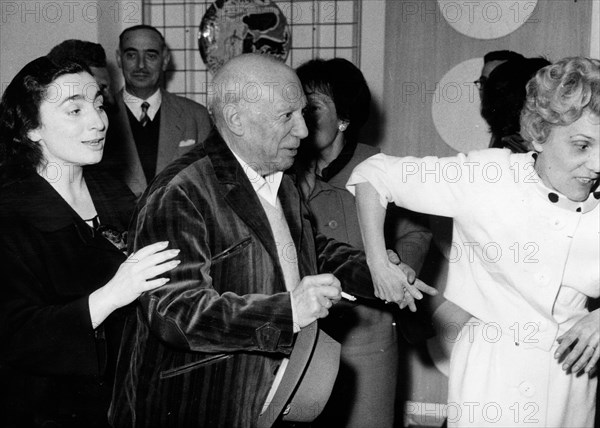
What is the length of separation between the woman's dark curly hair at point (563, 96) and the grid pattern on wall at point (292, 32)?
2.04 meters

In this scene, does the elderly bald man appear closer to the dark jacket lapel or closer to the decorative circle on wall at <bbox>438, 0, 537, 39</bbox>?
the dark jacket lapel

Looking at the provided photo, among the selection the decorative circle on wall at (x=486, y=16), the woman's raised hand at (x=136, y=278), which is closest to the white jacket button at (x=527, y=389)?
the woman's raised hand at (x=136, y=278)

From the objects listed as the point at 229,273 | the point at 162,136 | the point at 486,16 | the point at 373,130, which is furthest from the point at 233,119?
the point at 486,16

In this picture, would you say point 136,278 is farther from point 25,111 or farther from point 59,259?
point 25,111

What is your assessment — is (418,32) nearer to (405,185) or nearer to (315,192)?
(315,192)

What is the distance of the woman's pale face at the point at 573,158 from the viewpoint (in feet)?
5.01

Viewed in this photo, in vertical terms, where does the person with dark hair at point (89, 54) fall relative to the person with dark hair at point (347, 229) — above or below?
above

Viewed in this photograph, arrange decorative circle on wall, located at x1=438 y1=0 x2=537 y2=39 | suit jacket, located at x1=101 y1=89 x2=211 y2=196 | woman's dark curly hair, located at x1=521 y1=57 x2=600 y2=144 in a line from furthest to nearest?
decorative circle on wall, located at x1=438 y1=0 x2=537 y2=39 < suit jacket, located at x1=101 y1=89 x2=211 y2=196 < woman's dark curly hair, located at x1=521 y1=57 x2=600 y2=144

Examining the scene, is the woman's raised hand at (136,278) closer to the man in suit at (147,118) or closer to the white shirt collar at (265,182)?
the white shirt collar at (265,182)

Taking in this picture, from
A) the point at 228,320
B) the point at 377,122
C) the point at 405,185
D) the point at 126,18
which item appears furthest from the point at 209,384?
the point at 126,18

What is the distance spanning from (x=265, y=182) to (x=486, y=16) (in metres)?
2.01

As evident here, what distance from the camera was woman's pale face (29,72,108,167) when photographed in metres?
1.70

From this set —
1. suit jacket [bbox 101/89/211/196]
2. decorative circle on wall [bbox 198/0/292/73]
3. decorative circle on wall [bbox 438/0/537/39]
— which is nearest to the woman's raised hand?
suit jacket [bbox 101/89/211/196]

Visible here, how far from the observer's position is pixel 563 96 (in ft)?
5.04
